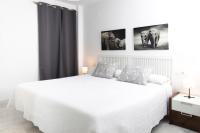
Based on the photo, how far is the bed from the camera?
5.23 ft

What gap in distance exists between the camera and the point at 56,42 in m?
4.21

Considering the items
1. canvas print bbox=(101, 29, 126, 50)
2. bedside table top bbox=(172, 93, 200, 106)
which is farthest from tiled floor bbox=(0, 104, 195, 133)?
canvas print bbox=(101, 29, 126, 50)

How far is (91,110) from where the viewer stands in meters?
1.62

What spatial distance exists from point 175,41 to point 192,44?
294 millimetres

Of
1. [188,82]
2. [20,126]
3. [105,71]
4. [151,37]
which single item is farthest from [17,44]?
[188,82]

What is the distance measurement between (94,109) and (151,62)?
81.0 inches

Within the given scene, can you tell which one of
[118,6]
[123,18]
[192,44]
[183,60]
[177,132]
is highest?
[118,6]

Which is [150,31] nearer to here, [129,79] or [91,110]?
[129,79]

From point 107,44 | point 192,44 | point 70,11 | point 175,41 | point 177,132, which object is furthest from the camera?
point 70,11

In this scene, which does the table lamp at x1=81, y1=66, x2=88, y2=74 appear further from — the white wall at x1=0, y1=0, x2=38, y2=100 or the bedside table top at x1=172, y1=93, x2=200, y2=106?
the bedside table top at x1=172, y1=93, x2=200, y2=106

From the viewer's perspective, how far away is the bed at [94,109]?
1.60 metres

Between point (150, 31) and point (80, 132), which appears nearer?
point (80, 132)

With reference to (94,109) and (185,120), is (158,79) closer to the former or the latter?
(185,120)

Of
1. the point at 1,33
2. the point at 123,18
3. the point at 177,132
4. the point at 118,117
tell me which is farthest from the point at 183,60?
the point at 1,33
